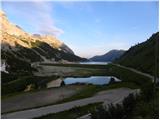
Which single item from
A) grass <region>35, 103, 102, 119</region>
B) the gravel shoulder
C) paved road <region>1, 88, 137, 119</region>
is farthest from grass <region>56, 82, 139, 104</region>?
grass <region>35, 103, 102, 119</region>

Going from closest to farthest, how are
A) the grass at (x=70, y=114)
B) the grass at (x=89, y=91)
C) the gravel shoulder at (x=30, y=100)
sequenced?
the grass at (x=70, y=114)
the gravel shoulder at (x=30, y=100)
the grass at (x=89, y=91)

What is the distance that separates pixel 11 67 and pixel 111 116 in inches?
4376

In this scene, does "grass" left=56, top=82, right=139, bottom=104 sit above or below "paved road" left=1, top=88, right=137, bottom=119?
above

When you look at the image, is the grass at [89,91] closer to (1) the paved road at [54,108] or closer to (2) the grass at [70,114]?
(1) the paved road at [54,108]

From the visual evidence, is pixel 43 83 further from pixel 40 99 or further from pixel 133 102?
pixel 133 102

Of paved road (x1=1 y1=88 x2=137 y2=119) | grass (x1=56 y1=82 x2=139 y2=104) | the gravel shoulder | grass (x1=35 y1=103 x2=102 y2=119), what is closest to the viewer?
grass (x1=35 y1=103 x2=102 y2=119)

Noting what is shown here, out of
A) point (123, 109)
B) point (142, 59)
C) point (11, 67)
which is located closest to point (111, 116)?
point (123, 109)

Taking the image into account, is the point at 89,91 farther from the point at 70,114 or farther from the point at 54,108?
the point at 70,114

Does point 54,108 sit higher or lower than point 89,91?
lower

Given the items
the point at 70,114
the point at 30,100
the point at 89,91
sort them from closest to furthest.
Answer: the point at 70,114 → the point at 30,100 → the point at 89,91

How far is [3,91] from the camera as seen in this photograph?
79.8 meters

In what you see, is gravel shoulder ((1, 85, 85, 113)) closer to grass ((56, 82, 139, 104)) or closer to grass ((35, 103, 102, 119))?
grass ((56, 82, 139, 104))

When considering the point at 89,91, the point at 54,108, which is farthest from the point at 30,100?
the point at 89,91

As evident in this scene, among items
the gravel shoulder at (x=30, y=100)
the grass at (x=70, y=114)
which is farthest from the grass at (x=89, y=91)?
the grass at (x=70, y=114)
